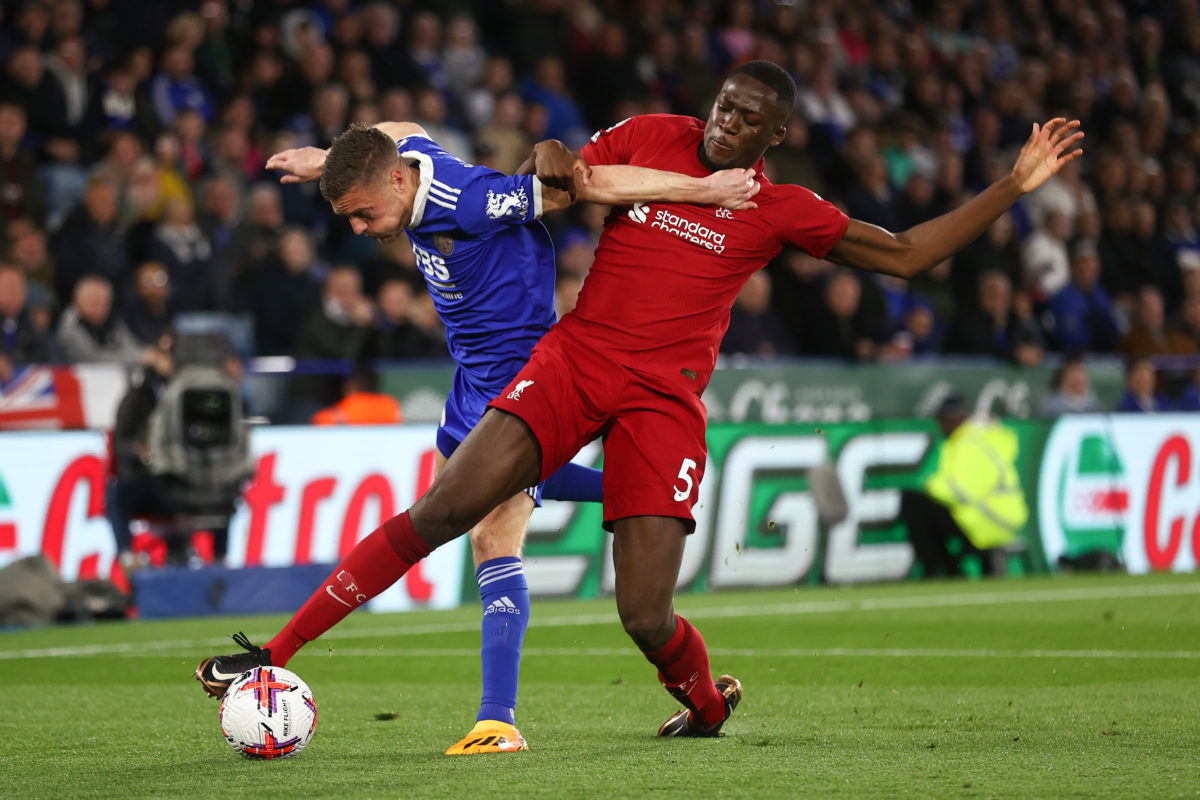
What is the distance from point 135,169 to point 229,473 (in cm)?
342

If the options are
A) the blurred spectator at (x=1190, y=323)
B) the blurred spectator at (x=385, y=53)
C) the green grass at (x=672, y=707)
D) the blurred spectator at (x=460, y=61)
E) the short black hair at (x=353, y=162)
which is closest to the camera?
the green grass at (x=672, y=707)

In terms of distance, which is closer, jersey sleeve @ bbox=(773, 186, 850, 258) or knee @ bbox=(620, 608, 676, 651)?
knee @ bbox=(620, 608, 676, 651)

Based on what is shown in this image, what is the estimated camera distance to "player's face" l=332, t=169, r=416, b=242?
17.9ft

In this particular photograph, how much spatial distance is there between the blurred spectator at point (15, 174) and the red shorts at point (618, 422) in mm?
8686

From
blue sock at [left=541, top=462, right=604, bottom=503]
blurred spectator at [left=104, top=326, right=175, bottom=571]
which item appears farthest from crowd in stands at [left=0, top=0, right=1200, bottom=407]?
blue sock at [left=541, top=462, right=604, bottom=503]

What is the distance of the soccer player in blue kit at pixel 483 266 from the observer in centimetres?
550

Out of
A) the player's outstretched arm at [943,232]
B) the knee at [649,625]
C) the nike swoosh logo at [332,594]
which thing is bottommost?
the knee at [649,625]

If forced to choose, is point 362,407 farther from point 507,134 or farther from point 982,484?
point 982,484

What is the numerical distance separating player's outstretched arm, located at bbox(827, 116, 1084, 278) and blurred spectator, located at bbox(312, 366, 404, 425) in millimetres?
7392

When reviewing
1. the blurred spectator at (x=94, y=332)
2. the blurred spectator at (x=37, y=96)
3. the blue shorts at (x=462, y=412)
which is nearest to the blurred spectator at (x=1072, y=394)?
the blurred spectator at (x=94, y=332)

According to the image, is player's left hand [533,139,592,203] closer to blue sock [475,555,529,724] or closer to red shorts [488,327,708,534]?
red shorts [488,327,708,534]

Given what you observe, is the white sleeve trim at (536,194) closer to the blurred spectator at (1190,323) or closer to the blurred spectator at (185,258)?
the blurred spectator at (185,258)

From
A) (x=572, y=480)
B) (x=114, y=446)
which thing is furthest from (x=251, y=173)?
(x=572, y=480)

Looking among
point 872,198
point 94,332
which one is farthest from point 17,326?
point 872,198
